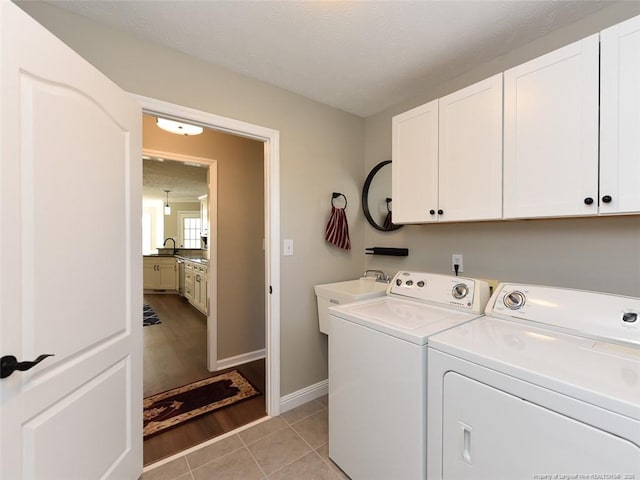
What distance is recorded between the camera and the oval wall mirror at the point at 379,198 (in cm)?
239

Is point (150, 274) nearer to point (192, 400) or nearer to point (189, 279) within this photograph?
point (189, 279)

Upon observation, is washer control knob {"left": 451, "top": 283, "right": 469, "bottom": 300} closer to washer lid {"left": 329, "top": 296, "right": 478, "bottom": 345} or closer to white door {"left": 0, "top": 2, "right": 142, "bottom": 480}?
washer lid {"left": 329, "top": 296, "right": 478, "bottom": 345}

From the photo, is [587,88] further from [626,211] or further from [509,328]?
[509,328]

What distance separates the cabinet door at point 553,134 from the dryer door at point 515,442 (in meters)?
0.85

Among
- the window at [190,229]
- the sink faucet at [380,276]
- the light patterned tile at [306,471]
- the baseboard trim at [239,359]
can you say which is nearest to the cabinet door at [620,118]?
the sink faucet at [380,276]

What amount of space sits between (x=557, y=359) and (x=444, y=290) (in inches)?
28.3

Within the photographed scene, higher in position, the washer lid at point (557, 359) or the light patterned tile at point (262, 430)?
the washer lid at point (557, 359)

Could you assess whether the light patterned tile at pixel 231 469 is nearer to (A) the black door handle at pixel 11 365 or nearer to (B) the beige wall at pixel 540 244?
(A) the black door handle at pixel 11 365

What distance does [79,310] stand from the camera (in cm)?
110

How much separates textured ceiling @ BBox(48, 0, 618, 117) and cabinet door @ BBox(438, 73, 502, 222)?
306 mm

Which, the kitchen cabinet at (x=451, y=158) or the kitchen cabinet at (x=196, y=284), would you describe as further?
the kitchen cabinet at (x=196, y=284)

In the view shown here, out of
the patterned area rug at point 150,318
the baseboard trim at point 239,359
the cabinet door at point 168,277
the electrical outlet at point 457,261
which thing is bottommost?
the patterned area rug at point 150,318

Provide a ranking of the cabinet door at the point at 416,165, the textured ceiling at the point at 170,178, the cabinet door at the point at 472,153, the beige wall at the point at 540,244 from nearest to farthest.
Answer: the beige wall at the point at 540,244, the cabinet door at the point at 472,153, the cabinet door at the point at 416,165, the textured ceiling at the point at 170,178

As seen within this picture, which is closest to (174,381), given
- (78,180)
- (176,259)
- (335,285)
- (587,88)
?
(335,285)
